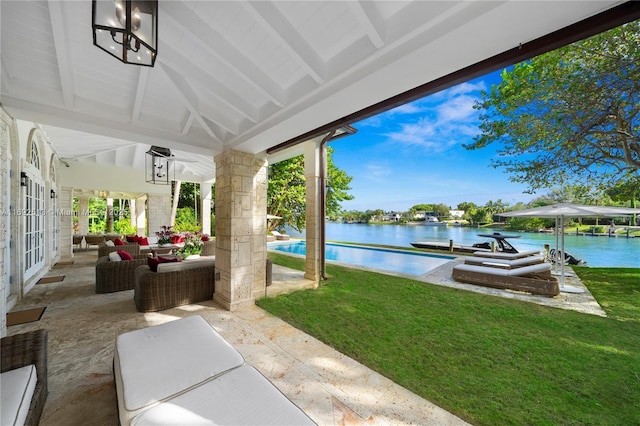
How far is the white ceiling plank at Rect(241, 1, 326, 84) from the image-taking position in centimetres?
166

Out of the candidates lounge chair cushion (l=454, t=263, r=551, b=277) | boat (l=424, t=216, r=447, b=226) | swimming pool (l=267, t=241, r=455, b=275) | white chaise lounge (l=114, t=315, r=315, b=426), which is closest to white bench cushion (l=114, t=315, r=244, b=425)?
white chaise lounge (l=114, t=315, r=315, b=426)

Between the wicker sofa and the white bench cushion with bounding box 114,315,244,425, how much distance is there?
1886 mm

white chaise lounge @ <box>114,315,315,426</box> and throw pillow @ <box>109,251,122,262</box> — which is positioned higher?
throw pillow @ <box>109,251,122,262</box>

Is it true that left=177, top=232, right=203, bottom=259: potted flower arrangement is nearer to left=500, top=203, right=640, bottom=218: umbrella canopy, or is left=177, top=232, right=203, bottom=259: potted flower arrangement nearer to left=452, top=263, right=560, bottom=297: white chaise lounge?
left=452, top=263, right=560, bottom=297: white chaise lounge

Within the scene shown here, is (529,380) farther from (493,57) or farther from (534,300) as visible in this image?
(534,300)

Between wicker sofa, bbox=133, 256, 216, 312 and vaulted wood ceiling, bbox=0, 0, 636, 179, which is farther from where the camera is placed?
wicker sofa, bbox=133, 256, 216, 312

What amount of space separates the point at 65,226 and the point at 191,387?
10781mm

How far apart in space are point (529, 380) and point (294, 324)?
273cm

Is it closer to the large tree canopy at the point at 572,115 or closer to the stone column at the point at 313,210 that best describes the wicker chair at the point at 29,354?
the stone column at the point at 313,210

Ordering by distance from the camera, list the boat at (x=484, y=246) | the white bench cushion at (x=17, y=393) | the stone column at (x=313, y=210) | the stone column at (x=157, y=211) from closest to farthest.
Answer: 1. the white bench cushion at (x=17, y=393)
2. the stone column at (x=313, y=210)
3. the boat at (x=484, y=246)
4. the stone column at (x=157, y=211)

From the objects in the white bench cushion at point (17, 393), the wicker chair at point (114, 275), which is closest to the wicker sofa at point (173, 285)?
the wicker chair at point (114, 275)

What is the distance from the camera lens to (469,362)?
2561mm

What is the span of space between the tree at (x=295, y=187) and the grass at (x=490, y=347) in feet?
27.7

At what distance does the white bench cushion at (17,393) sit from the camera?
1183 mm
